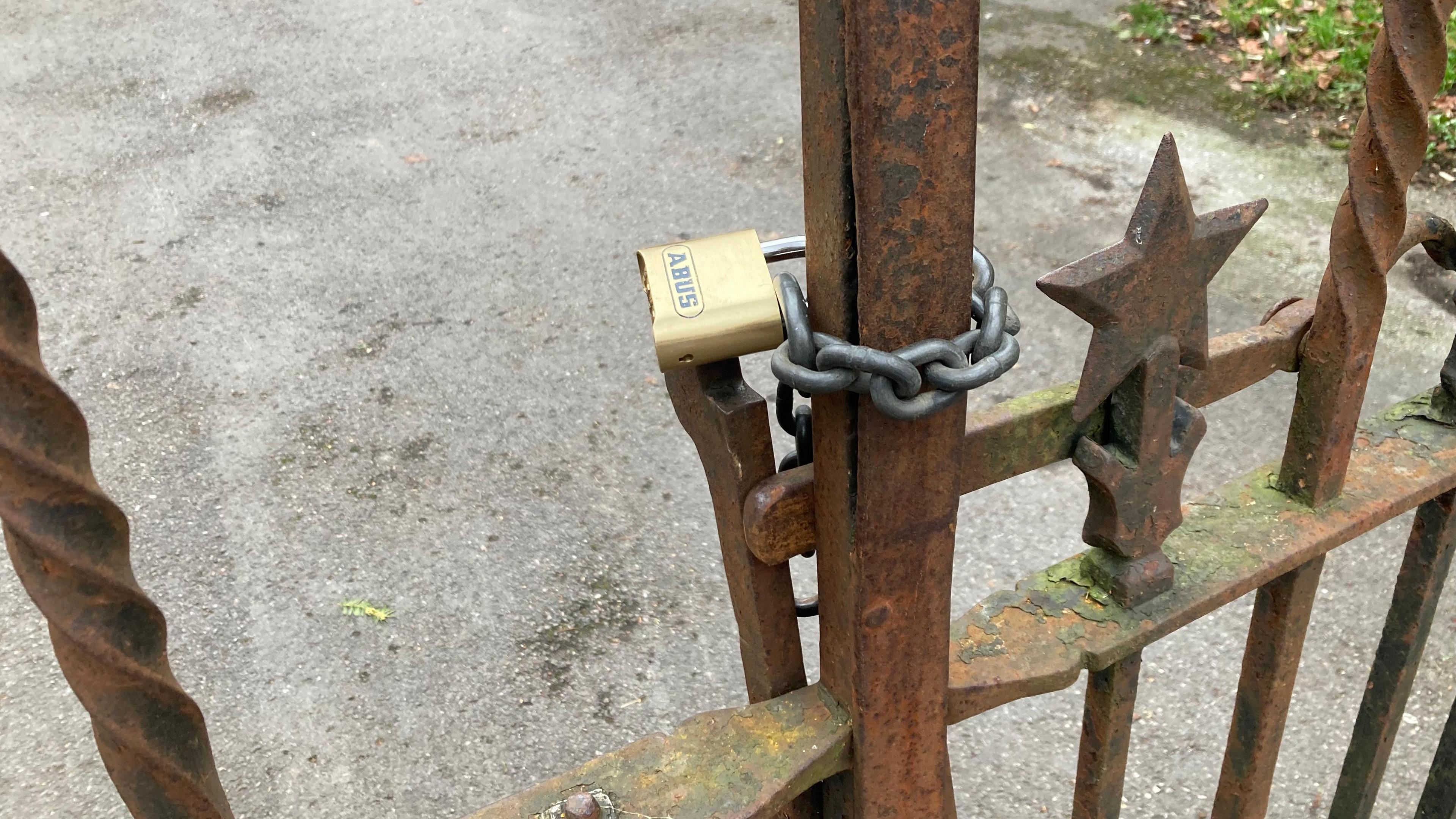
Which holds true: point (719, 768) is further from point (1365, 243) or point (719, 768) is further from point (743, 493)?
point (1365, 243)

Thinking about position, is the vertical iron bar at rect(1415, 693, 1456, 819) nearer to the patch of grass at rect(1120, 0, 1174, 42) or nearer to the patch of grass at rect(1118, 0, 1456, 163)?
the patch of grass at rect(1118, 0, 1456, 163)

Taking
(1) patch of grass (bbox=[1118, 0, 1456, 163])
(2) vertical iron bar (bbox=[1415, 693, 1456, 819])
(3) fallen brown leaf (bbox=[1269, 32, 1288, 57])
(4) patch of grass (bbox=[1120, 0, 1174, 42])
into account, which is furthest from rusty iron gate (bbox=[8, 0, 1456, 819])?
(4) patch of grass (bbox=[1120, 0, 1174, 42])

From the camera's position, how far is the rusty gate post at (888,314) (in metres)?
0.73

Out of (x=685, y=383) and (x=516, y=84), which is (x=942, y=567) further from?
(x=516, y=84)

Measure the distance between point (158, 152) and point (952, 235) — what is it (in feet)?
16.5

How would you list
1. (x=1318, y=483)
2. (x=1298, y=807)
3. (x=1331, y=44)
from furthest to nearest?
(x=1331, y=44)
(x=1298, y=807)
(x=1318, y=483)

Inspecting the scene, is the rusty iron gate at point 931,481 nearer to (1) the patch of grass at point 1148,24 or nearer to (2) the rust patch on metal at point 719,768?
(2) the rust patch on metal at point 719,768

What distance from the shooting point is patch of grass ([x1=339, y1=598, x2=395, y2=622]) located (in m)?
2.85

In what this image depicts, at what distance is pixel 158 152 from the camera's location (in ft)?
16.3

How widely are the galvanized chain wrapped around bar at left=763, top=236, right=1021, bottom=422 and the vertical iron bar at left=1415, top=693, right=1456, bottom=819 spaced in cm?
117

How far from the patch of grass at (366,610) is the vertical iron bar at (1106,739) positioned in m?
1.99

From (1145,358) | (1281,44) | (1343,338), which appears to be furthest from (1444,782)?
(1281,44)

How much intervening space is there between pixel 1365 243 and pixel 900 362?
571mm

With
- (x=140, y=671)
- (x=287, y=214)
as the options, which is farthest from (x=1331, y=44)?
(x=140, y=671)
